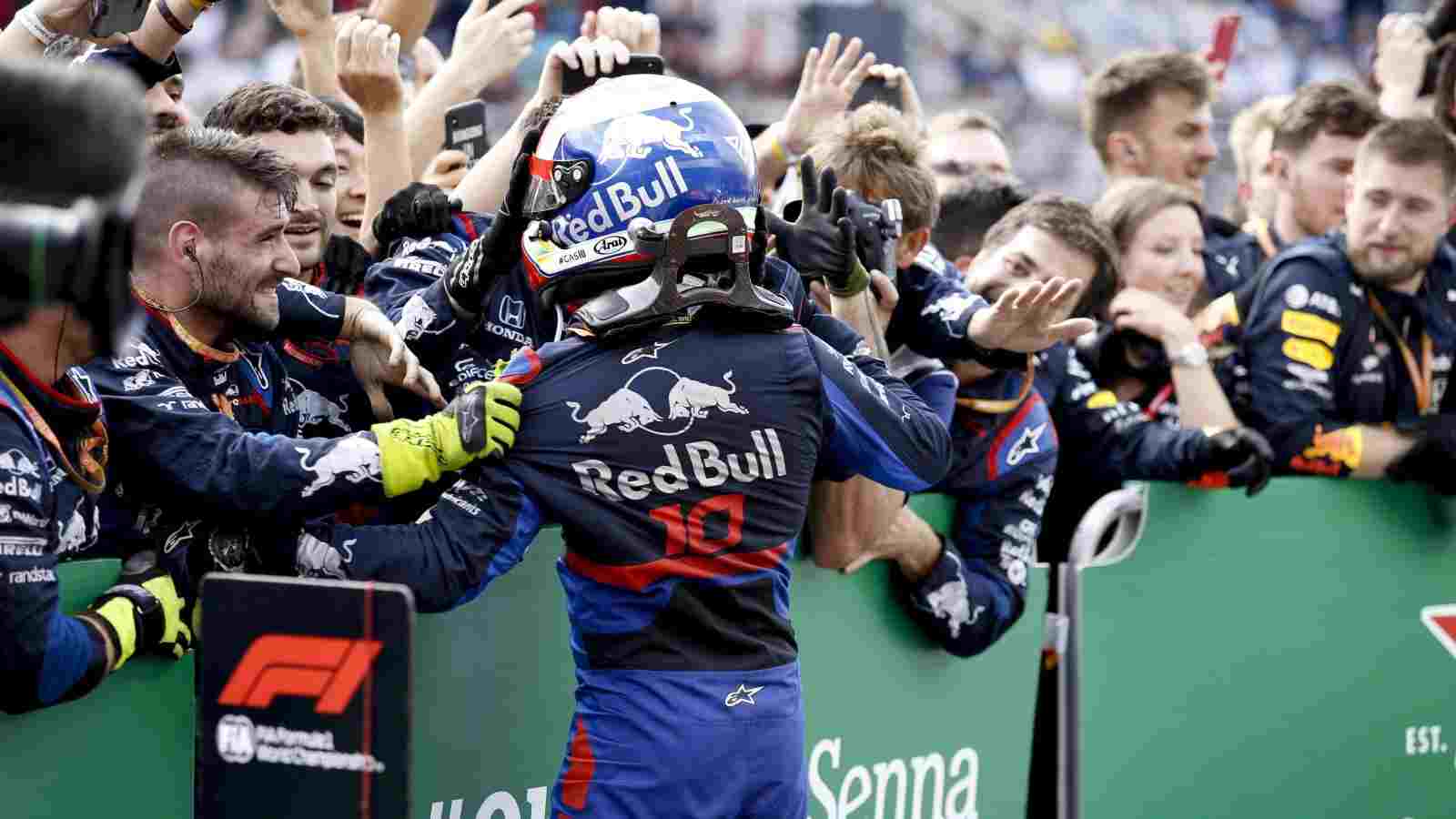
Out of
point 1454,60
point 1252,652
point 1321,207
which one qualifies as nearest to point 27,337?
point 1252,652

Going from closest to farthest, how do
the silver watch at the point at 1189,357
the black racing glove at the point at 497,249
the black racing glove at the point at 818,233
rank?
the black racing glove at the point at 497,249
the black racing glove at the point at 818,233
the silver watch at the point at 1189,357

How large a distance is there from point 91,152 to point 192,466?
1243 millimetres

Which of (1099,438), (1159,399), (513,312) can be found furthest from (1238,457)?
(513,312)

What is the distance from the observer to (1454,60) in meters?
7.43

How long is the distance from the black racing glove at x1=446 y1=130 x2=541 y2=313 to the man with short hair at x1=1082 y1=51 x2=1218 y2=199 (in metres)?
4.22

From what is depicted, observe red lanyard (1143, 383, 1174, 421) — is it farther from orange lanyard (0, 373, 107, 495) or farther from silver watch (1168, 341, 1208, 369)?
orange lanyard (0, 373, 107, 495)

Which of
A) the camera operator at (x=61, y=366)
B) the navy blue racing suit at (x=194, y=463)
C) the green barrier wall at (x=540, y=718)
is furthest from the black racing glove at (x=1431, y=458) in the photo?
the camera operator at (x=61, y=366)

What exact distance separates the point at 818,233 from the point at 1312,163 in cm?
365

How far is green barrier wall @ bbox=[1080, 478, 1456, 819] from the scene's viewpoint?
4.97 meters

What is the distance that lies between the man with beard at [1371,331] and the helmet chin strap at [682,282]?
2833mm

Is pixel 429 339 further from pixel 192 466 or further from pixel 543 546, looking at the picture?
pixel 192 466

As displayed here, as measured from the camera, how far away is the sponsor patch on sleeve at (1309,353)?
5504mm

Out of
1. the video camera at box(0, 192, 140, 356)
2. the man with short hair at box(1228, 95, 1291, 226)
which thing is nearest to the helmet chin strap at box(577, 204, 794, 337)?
the video camera at box(0, 192, 140, 356)

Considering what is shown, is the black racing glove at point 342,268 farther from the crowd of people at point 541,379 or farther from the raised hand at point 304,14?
the raised hand at point 304,14
